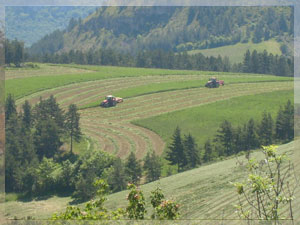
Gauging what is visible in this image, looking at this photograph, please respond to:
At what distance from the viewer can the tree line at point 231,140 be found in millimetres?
18234

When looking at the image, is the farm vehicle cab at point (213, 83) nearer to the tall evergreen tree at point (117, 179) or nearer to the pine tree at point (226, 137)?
the pine tree at point (226, 137)

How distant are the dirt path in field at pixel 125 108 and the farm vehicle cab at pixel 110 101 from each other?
0.89 ft

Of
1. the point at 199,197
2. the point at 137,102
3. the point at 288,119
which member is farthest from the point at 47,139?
the point at 288,119

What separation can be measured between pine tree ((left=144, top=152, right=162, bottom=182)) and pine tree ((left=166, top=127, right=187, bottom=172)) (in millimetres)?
552

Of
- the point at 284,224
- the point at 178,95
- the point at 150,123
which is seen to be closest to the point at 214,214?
the point at 284,224

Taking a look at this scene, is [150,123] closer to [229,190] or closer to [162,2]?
[162,2]

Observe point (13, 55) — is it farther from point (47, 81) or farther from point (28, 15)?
point (28, 15)

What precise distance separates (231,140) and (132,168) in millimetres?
5640

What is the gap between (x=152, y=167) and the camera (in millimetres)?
17188

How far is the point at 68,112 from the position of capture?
777 inches

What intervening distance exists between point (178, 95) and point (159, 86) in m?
1.86

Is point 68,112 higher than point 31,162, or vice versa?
point 68,112

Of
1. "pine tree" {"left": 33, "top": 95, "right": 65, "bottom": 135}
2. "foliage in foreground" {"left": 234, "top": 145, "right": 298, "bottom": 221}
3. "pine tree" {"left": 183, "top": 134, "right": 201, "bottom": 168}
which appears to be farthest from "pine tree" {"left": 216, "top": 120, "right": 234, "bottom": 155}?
"foliage in foreground" {"left": 234, "top": 145, "right": 298, "bottom": 221}

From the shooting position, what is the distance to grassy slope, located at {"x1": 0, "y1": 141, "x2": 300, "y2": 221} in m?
10.6
